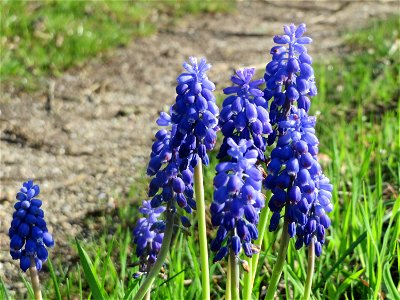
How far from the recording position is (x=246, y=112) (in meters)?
2.38

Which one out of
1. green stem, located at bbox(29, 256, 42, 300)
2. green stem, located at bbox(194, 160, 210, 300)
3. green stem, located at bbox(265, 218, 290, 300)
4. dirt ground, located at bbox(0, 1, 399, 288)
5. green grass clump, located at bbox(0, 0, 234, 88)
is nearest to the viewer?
green stem, located at bbox(194, 160, 210, 300)

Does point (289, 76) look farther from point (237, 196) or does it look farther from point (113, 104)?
point (113, 104)

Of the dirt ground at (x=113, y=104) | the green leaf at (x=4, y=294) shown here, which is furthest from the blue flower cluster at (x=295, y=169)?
the dirt ground at (x=113, y=104)

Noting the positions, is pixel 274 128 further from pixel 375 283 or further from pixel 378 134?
pixel 378 134

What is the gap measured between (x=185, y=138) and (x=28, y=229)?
0.70 meters

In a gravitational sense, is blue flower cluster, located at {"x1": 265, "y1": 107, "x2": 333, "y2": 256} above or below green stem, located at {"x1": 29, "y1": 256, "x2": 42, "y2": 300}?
Answer: above

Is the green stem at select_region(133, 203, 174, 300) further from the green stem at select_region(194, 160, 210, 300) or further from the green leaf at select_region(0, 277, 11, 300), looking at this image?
the green leaf at select_region(0, 277, 11, 300)

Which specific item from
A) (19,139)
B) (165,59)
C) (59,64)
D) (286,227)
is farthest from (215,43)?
(286,227)

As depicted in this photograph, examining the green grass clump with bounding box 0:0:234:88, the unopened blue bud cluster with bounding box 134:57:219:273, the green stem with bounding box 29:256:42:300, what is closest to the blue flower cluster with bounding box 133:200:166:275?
the unopened blue bud cluster with bounding box 134:57:219:273

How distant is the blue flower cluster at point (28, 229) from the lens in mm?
2629

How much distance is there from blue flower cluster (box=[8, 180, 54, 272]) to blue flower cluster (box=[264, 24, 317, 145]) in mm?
874

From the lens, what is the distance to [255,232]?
237 centimetres

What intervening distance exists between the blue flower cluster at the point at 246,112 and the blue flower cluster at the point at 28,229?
729mm

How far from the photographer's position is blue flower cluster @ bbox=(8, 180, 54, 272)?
2629mm
